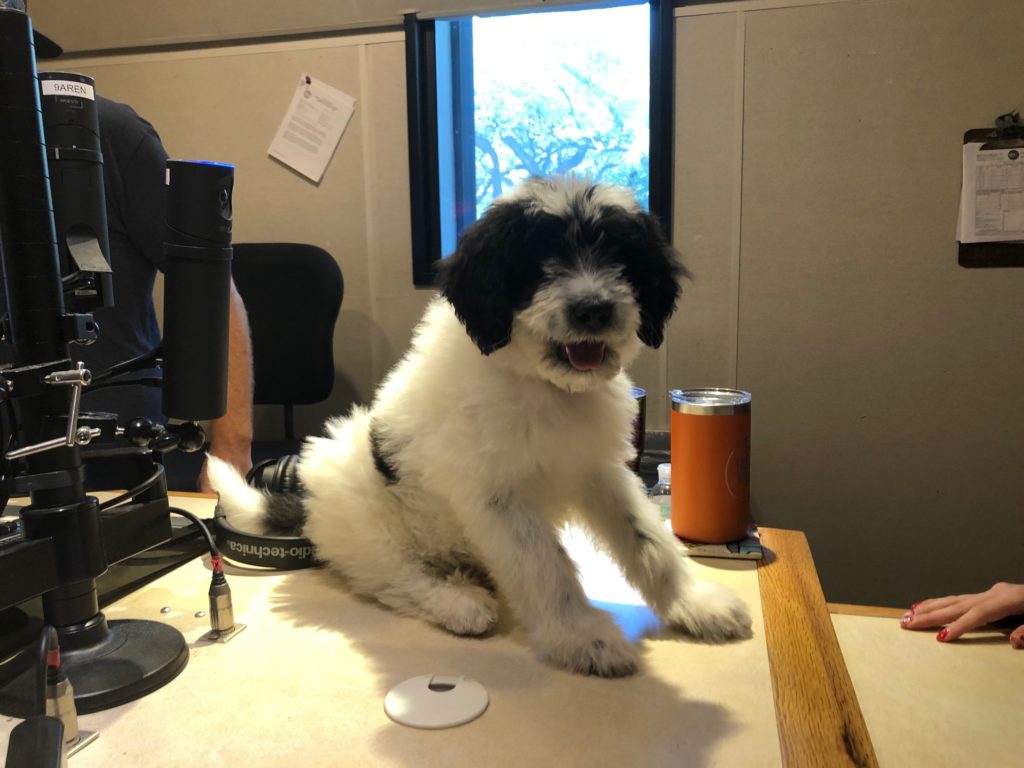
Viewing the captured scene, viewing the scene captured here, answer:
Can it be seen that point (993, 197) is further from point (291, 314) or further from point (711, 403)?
point (291, 314)

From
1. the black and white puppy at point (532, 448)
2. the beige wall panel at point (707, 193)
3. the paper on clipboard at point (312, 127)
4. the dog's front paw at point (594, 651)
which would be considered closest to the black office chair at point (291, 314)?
the paper on clipboard at point (312, 127)

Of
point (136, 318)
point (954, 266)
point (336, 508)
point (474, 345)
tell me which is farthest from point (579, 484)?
point (954, 266)

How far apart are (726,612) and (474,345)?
0.54 m

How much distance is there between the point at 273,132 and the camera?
3090 millimetres

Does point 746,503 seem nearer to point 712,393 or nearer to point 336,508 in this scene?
point 712,393

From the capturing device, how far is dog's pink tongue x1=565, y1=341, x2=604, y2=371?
106 centimetres

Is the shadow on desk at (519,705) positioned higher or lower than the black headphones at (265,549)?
lower

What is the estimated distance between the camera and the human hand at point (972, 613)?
3.60ft

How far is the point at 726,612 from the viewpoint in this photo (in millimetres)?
1047

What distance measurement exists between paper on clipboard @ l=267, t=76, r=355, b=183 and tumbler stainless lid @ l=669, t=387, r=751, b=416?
220 cm

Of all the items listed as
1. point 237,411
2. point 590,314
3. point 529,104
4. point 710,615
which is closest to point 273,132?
point 529,104

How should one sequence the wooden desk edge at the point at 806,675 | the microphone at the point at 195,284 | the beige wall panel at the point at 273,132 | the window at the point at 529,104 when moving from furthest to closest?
the beige wall panel at the point at 273,132
the window at the point at 529,104
the microphone at the point at 195,284
the wooden desk edge at the point at 806,675

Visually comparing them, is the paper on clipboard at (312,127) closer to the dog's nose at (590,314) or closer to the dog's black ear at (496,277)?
the dog's black ear at (496,277)

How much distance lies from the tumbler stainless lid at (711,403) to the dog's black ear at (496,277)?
0.38 meters
